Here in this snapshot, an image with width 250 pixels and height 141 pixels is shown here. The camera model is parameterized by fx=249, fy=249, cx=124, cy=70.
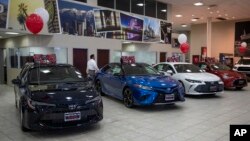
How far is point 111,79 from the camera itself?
7641mm

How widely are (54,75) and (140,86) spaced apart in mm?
2156

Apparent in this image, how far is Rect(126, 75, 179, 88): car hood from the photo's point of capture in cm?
631

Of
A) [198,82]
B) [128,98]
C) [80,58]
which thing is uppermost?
[80,58]

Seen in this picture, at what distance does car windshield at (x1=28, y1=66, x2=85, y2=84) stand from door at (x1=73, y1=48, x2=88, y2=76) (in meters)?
5.50

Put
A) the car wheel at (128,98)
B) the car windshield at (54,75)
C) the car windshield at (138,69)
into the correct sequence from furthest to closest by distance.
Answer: the car windshield at (138,69)
the car wheel at (128,98)
the car windshield at (54,75)

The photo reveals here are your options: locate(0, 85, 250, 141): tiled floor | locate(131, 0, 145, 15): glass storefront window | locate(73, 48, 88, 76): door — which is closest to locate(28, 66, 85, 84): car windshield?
locate(0, 85, 250, 141): tiled floor

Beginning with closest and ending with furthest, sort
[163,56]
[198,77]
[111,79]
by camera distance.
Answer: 1. [111,79]
2. [198,77]
3. [163,56]

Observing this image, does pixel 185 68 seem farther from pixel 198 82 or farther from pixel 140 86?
pixel 140 86

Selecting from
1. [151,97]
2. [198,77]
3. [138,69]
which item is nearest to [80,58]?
[138,69]

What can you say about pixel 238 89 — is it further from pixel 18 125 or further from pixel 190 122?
pixel 18 125

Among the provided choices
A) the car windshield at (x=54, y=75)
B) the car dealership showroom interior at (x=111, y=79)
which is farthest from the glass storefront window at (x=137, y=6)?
the car windshield at (x=54, y=75)

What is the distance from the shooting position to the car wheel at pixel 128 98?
257 inches

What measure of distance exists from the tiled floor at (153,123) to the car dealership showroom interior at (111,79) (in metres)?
0.02

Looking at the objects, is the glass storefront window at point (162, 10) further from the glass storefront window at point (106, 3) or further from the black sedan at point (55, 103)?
the black sedan at point (55, 103)
